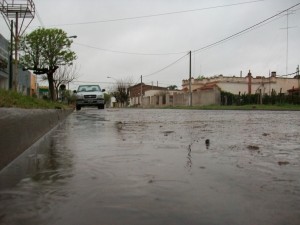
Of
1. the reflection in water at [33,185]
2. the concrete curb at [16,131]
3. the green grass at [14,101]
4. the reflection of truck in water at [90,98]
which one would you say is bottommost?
the reflection in water at [33,185]

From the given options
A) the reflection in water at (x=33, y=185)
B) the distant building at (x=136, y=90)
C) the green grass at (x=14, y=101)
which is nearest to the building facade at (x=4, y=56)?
the green grass at (x=14, y=101)

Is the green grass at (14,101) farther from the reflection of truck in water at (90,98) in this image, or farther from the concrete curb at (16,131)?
the reflection of truck in water at (90,98)

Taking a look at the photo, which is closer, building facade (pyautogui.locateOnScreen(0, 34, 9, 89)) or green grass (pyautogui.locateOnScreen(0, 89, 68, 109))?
green grass (pyautogui.locateOnScreen(0, 89, 68, 109))

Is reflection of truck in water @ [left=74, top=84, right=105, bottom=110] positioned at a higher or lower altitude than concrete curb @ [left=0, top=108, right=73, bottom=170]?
higher

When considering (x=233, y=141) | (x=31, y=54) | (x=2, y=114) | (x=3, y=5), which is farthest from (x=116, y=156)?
(x=31, y=54)

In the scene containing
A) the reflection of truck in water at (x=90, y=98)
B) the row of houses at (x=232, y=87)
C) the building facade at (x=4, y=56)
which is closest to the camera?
the reflection of truck in water at (x=90, y=98)

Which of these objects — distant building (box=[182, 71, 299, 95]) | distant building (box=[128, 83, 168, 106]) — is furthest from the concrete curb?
distant building (box=[128, 83, 168, 106])

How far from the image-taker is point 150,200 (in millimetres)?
2926

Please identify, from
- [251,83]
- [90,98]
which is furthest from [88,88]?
[251,83]

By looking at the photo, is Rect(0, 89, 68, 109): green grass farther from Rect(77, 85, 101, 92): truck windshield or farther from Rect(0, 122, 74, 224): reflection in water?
Rect(77, 85, 101, 92): truck windshield

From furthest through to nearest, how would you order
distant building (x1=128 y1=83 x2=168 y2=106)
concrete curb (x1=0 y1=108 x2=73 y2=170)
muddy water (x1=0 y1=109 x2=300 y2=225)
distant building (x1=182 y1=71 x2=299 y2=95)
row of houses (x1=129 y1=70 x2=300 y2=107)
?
distant building (x1=128 y1=83 x2=168 y2=106), distant building (x1=182 y1=71 x2=299 y2=95), row of houses (x1=129 y1=70 x2=300 y2=107), concrete curb (x1=0 y1=108 x2=73 y2=170), muddy water (x1=0 y1=109 x2=300 y2=225)

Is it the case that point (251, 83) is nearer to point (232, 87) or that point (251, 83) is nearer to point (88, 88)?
point (232, 87)

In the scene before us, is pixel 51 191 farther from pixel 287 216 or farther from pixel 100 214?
pixel 287 216

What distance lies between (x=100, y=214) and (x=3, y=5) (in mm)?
17978
